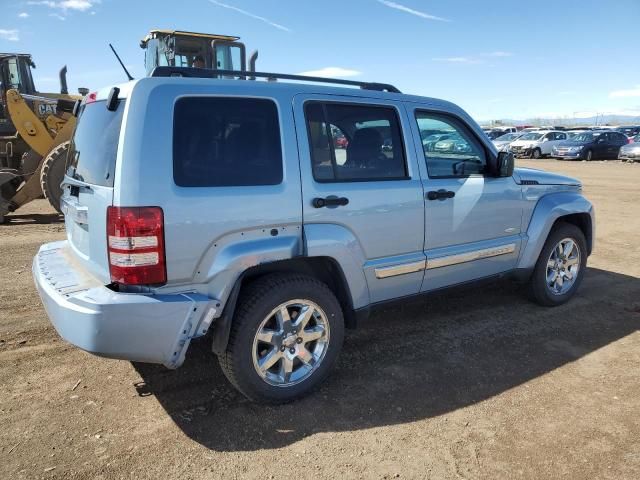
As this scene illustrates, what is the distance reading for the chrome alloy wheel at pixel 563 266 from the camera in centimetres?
485

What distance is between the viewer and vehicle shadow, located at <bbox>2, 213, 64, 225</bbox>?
355 inches

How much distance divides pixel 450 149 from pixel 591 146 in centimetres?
2645

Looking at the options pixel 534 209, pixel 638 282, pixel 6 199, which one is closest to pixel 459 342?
pixel 534 209

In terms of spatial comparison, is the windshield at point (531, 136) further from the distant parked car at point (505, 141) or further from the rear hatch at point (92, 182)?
the rear hatch at point (92, 182)

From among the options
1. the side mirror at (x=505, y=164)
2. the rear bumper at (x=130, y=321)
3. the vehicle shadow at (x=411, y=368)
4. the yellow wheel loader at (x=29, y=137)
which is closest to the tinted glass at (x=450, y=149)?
the side mirror at (x=505, y=164)

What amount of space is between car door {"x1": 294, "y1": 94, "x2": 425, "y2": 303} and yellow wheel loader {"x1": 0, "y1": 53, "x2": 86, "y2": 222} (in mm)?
4355

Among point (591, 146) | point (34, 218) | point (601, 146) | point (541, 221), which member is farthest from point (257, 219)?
point (601, 146)

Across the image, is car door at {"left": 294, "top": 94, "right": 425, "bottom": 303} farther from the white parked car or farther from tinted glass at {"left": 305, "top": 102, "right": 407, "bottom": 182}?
the white parked car

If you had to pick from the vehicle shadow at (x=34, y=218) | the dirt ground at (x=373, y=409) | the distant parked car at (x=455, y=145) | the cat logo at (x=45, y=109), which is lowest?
the dirt ground at (x=373, y=409)

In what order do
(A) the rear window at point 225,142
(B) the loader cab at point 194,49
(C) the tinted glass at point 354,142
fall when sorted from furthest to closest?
(B) the loader cab at point 194,49 → (C) the tinted glass at point 354,142 → (A) the rear window at point 225,142

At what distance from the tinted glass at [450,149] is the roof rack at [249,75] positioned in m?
0.39

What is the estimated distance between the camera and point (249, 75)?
323 centimetres

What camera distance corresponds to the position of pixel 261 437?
284 centimetres

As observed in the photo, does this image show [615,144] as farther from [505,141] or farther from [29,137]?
[29,137]
